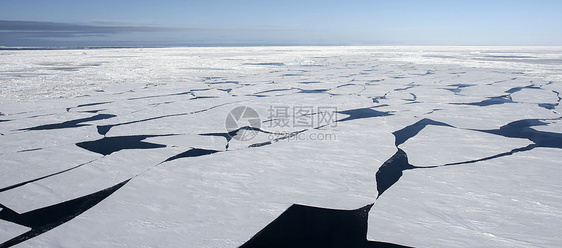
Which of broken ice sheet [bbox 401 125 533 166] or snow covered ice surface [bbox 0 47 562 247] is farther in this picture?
broken ice sheet [bbox 401 125 533 166]

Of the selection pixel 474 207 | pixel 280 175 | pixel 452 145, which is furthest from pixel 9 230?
pixel 452 145

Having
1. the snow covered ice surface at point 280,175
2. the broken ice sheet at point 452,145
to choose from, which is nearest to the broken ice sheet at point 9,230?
the snow covered ice surface at point 280,175

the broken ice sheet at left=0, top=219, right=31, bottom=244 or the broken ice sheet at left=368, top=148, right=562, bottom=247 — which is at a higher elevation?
the broken ice sheet at left=368, top=148, right=562, bottom=247

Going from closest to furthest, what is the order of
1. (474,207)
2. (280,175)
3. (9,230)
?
(9,230) < (474,207) < (280,175)

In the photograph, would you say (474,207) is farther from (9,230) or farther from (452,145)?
(9,230)

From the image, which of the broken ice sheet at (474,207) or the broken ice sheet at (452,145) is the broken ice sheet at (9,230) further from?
the broken ice sheet at (452,145)

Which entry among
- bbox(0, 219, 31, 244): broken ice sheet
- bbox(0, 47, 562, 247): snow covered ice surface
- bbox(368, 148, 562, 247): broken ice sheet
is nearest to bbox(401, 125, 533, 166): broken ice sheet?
bbox(0, 47, 562, 247): snow covered ice surface

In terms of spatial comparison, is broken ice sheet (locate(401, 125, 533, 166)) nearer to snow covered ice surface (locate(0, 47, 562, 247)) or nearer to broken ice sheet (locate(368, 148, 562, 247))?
snow covered ice surface (locate(0, 47, 562, 247))

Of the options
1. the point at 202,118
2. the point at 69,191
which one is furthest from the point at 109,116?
the point at 69,191

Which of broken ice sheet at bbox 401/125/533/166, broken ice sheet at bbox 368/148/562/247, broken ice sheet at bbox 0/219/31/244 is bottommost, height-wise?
broken ice sheet at bbox 0/219/31/244
